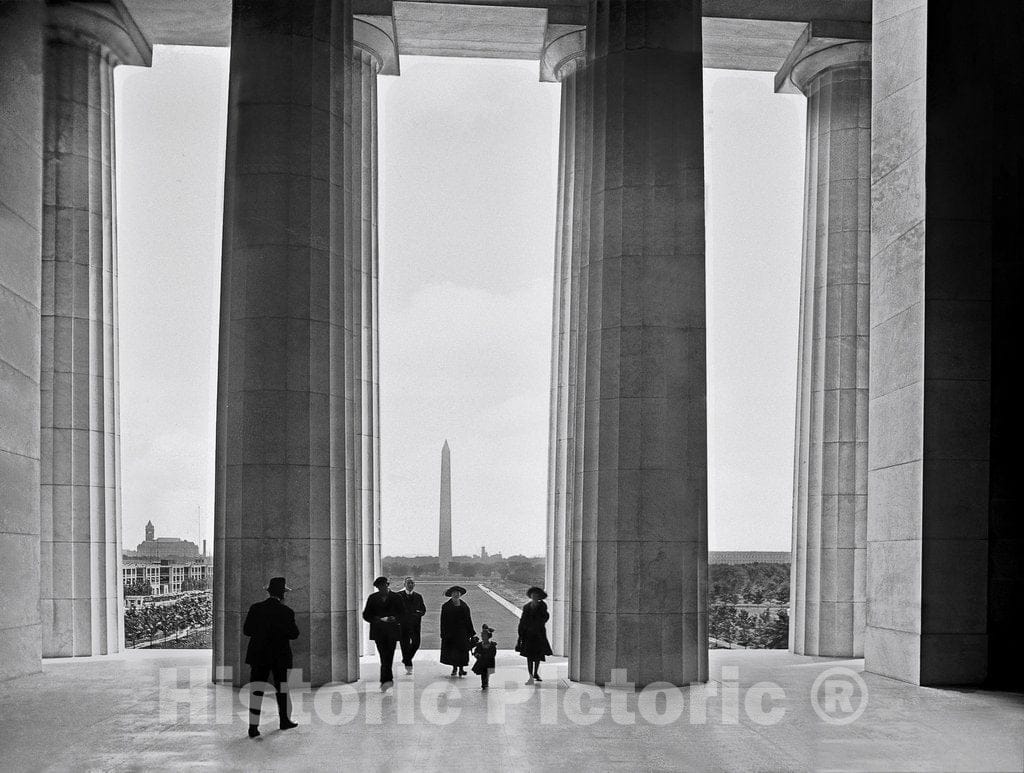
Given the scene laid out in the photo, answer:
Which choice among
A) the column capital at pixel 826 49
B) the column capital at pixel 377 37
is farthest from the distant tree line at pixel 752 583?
the column capital at pixel 377 37

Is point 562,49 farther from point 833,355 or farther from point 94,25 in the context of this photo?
point 94,25

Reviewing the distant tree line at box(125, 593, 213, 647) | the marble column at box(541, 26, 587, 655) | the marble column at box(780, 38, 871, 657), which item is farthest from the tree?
the distant tree line at box(125, 593, 213, 647)

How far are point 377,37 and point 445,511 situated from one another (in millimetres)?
82321

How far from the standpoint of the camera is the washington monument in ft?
380

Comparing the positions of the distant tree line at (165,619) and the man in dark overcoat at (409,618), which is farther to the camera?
the distant tree line at (165,619)

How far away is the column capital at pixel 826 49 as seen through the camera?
1608 inches

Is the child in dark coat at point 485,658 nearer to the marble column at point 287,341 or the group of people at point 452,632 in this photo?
the group of people at point 452,632

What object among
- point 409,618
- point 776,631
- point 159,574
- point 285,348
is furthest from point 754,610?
point 285,348

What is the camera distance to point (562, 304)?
43531 mm

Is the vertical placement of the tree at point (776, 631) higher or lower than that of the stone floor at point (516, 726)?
lower

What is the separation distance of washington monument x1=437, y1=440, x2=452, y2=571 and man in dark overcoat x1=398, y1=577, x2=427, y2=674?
273ft

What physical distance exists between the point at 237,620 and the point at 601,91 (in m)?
17.3

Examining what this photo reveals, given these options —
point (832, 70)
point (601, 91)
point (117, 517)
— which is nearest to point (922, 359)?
point (601, 91)

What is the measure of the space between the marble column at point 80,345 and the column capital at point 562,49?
1540 cm
